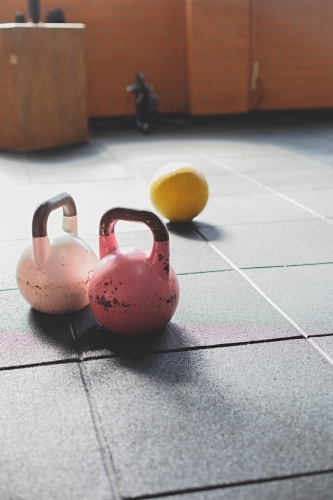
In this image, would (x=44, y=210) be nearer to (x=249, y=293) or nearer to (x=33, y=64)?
(x=249, y=293)

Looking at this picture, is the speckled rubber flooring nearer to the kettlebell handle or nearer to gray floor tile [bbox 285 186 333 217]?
gray floor tile [bbox 285 186 333 217]

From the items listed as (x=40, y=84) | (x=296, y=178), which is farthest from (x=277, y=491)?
(x=40, y=84)

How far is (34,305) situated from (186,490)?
3.67 ft

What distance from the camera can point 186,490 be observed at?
1.37 meters

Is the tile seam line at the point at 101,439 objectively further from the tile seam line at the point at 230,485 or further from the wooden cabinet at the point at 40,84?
the wooden cabinet at the point at 40,84

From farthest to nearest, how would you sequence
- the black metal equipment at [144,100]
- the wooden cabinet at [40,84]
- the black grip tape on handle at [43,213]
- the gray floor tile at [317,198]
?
the black metal equipment at [144,100], the wooden cabinet at [40,84], the gray floor tile at [317,198], the black grip tape on handle at [43,213]

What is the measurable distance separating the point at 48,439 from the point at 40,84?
4938mm

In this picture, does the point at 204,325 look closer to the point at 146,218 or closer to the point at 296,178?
the point at 146,218

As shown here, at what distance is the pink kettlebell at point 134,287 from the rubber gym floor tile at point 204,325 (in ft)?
0.20

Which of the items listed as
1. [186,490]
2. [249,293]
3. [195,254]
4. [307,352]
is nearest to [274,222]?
[195,254]

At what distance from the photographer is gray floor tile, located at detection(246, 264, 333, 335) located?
225cm

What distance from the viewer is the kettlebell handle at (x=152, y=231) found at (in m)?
2.01

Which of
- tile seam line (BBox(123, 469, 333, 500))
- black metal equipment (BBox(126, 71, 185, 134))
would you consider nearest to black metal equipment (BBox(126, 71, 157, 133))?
black metal equipment (BBox(126, 71, 185, 134))

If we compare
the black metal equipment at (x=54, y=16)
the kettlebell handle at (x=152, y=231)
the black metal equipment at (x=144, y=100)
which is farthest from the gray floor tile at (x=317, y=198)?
the black metal equipment at (x=54, y=16)
